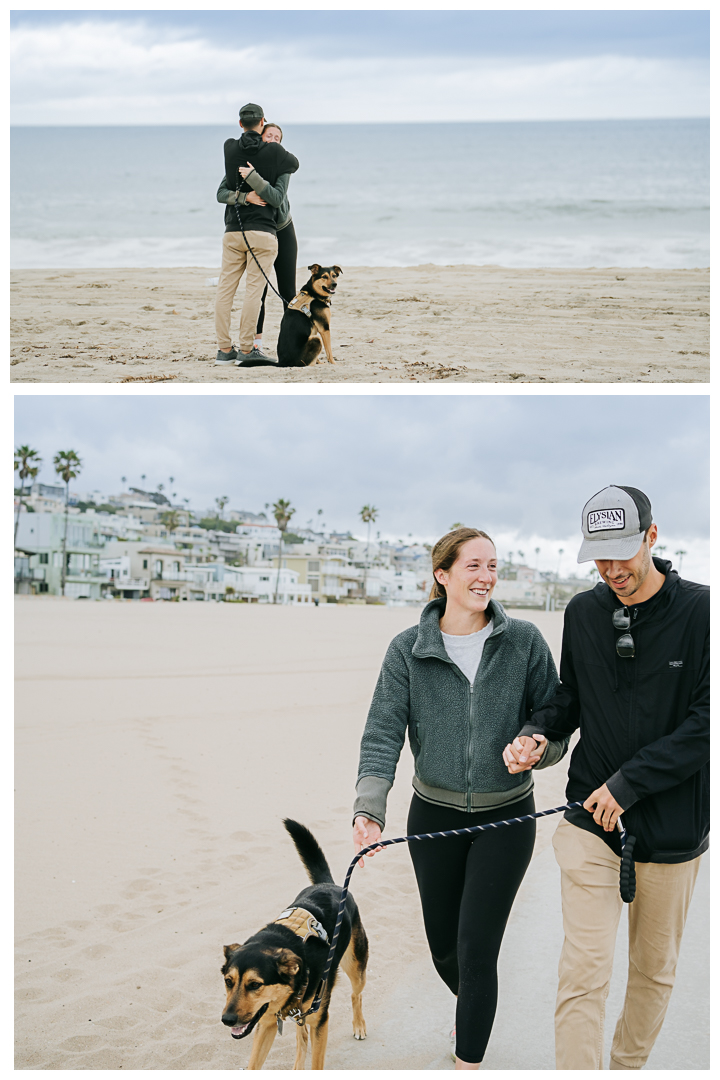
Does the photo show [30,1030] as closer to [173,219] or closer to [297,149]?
[173,219]

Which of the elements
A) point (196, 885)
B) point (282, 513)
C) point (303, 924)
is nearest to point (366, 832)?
point (303, 924)

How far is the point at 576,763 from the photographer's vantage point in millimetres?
2912

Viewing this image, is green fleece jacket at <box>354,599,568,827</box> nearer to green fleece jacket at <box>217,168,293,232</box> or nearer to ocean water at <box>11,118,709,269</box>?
green fleece jacket at <box>217,168,293,232</box>

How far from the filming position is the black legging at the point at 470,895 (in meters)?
2.74

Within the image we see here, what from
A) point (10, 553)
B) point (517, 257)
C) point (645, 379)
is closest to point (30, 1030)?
point (10, 553)

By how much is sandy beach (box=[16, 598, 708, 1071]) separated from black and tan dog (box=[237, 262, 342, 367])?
388 cm

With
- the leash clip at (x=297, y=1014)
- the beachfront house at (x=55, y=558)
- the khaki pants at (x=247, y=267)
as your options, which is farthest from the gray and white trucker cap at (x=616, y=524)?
the beachfront house at (x=55, y=558)

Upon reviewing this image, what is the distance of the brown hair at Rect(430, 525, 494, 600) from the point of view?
10.2 feet

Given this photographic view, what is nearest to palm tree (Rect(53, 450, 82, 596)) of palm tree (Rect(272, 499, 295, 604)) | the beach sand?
palm tree (Rect(272, 499, 295, 604))

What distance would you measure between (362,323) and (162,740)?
5.26m

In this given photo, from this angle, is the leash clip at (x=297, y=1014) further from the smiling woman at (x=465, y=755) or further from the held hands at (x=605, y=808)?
the held hands at (x=605, y=808)

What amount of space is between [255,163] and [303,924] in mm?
5285

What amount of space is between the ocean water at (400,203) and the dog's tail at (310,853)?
50.8 feet

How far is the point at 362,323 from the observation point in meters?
9.28
